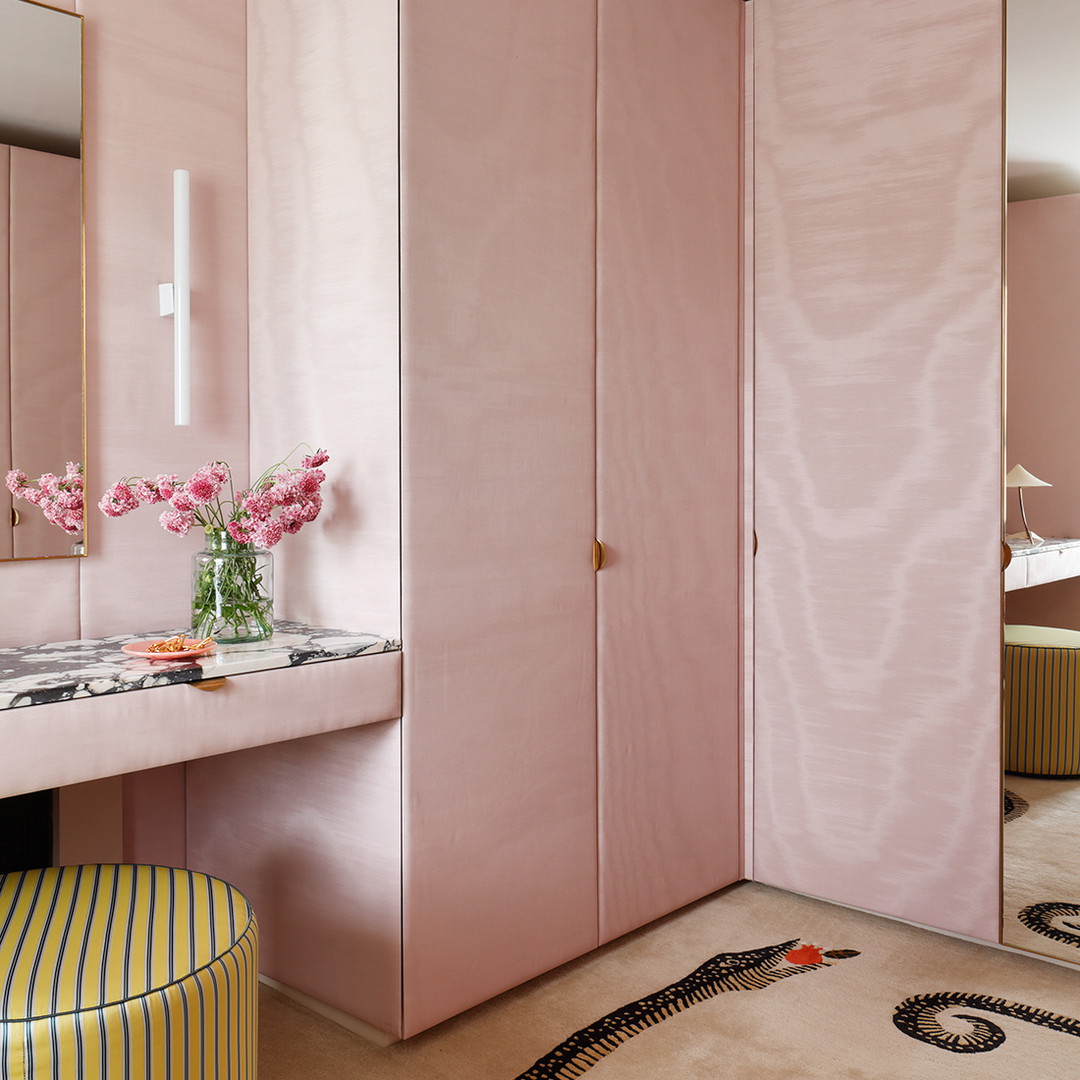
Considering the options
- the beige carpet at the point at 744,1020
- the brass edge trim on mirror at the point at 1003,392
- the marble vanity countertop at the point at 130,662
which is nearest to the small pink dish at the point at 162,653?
the marble vanity countertop at the point at 130,662

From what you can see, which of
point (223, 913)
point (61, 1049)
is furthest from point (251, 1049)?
point (61, 1049)

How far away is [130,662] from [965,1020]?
1698 millimetres

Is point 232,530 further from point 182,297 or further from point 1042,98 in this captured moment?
point 1042,98

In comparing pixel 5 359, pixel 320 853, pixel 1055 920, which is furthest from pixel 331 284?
pixel 1055 920

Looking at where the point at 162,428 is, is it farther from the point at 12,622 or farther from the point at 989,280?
the point at 989,280

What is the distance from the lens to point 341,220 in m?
1.88

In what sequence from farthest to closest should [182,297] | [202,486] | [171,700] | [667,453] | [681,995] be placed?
[667,453]
[681,995]
[182,297]
[202,486]
[171,700]

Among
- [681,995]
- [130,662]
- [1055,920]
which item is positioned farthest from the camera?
[1055,920]

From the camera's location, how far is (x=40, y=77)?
1810mm

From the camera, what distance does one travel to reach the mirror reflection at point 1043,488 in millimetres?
2129

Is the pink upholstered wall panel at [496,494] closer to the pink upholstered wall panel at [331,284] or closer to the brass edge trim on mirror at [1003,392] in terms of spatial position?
the pink upholstered wall panel at [331,284]

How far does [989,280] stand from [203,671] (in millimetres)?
1805

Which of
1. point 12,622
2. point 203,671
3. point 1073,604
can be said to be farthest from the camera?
point 1073,604

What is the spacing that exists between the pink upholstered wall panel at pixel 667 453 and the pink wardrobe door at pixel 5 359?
3.73ft
